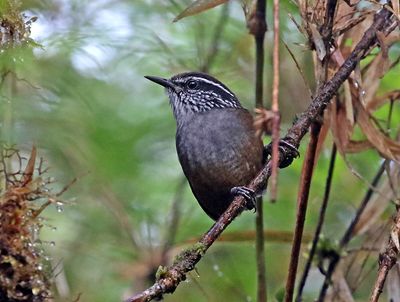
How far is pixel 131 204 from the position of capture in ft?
16.9

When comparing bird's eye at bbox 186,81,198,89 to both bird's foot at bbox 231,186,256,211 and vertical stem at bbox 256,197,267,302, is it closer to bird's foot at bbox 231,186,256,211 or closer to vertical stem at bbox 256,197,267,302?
bird's foot at bbox 231,186,256,211

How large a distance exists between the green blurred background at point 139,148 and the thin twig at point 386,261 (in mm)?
1884

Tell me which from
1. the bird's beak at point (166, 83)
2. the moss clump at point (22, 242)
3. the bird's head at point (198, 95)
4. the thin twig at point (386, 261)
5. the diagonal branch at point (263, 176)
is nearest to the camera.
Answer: the moss clump at point (22, 242)

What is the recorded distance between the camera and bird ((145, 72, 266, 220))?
424 cm

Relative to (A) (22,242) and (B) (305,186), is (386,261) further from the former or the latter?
(A) (22,242)

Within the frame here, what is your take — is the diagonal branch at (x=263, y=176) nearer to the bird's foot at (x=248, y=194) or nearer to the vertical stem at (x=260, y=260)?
the bird's foot at (x=248, y=194)

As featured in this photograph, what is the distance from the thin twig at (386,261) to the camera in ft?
9.59

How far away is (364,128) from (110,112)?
1.90 m

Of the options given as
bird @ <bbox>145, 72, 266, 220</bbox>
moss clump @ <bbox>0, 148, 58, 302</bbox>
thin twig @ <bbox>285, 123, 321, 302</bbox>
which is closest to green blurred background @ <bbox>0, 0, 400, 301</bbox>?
bird @ <bbox>145, 72, 266, 220</bbox>

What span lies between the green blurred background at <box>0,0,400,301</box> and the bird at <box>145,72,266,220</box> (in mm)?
502

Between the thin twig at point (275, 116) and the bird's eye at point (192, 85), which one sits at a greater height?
the bird's eye at point (192, 85)

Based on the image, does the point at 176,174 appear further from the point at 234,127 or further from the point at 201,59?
the point at 234,127

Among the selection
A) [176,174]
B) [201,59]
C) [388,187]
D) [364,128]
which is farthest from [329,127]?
[176,174]

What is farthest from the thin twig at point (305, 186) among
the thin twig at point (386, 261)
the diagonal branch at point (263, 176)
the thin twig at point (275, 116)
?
the thin twig at point (275, 116)
